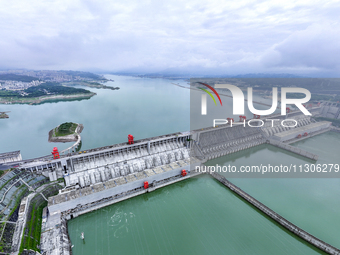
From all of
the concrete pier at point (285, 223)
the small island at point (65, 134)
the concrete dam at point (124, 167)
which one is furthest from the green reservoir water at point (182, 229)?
the small island at point (65, 134)

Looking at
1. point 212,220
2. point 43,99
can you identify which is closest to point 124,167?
point 212,220

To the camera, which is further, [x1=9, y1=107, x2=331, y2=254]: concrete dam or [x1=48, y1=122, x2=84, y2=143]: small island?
[x1=48, y1=122, x2=84, y2=143]: small island

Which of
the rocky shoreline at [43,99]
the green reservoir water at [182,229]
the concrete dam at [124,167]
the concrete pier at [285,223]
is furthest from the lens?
the rocky shoreline at [43,99]

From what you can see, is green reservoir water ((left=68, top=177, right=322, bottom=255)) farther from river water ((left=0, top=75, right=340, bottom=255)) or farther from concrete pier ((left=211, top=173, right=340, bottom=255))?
concrete pier ((left=211, top=173, right=340, bottom=255))

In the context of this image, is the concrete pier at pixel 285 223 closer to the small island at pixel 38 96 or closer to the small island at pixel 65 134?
the small island at pixel 65 134

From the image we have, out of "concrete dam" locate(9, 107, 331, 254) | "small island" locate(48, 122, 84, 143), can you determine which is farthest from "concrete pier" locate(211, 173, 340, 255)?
"small island" locate(48, 122, 84, 143)

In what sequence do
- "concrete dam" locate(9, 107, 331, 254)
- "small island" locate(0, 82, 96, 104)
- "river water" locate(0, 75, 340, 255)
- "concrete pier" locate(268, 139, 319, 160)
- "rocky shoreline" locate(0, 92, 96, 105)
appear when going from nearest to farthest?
1. "river water" locate(0, 75, 340, 255)
2. "concrete dam" locate(9, 107, 331, 254)
3. "concrete pier" locate(268, 139, 319, 160)
4. "rocky shoreline" locate(0, 92, 96, 105)
5. "small island" locate(0, 82, 96, 104)
